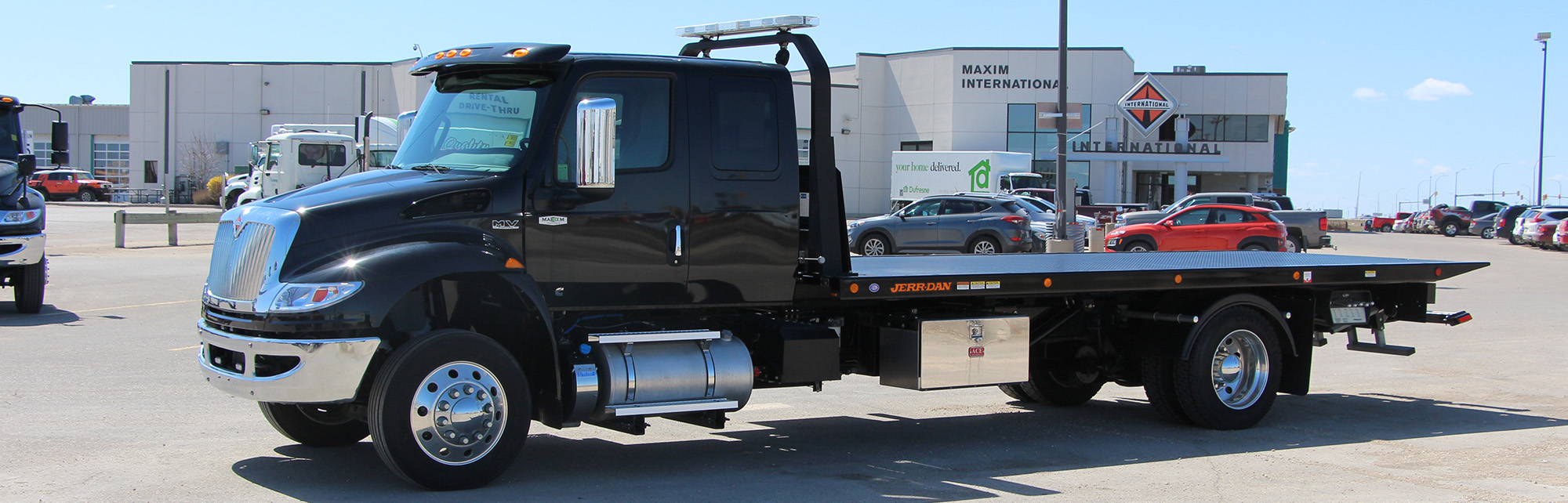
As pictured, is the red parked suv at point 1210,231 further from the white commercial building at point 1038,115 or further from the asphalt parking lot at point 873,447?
the white commercial building at point 1038,115

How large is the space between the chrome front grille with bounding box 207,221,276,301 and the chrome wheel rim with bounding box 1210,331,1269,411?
233 inches

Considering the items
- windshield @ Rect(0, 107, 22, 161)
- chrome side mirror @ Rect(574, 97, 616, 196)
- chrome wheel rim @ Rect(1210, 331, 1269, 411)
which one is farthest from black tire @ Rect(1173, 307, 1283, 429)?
windshield @ Rect(0, 107, 22, 161)

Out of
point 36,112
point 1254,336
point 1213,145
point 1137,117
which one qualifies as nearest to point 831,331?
point 1254,336

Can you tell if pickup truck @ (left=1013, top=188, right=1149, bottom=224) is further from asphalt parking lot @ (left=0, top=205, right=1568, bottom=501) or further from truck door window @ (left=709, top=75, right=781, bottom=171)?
truck door window @ (left=709, top=75, right=781, bottom=171)

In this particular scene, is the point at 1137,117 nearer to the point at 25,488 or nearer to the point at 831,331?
the point at 831,331

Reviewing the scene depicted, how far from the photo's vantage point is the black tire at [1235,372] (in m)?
8.21

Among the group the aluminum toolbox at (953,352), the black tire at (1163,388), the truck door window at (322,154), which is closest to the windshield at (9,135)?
the aluminum toolbox at (953,352)

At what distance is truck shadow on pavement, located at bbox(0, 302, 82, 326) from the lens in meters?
13.7

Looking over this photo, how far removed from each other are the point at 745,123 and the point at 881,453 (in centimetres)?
219

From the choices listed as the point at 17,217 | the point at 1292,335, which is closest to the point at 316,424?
the point at 1292,335

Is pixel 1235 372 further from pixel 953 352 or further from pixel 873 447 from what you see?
pixel 873 447

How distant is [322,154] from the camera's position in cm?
3603

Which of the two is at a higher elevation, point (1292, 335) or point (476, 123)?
point (476, 123)

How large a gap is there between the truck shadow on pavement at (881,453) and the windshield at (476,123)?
1665mm
